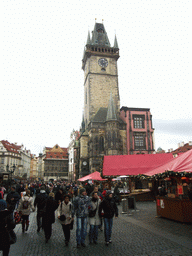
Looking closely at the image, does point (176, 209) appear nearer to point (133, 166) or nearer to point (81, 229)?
point (81, 229)

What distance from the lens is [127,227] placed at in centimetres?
979

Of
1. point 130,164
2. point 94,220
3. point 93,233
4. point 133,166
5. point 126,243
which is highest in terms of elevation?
point 130,164

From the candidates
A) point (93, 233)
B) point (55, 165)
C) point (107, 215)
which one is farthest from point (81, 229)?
point (55, 165)

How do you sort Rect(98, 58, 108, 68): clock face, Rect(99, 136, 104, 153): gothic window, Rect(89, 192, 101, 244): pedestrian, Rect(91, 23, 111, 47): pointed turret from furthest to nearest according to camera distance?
1. Rect(91, 23, 111, 47): pointed turret
2. Rect(98, 58, 108, 68): clock face
3. Rect(99, 136, 104, 153): gothic window
4. Rect(89, 192, 101, 244): pedestrian

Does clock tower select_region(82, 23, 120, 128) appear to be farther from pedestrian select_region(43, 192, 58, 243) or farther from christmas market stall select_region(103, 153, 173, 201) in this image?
pedestrian select_region(43, 192, 58, 243)

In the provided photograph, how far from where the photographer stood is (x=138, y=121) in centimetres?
4762

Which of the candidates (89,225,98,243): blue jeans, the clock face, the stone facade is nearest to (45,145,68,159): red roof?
the stone facade

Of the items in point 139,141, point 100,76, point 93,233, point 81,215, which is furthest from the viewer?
point 100,76

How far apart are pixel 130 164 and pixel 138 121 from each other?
2769 centimetres

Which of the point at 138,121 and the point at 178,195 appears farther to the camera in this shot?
the point at 138,121

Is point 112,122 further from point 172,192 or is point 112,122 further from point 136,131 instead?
point 172,192

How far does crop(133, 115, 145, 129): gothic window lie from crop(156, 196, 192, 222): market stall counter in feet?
118

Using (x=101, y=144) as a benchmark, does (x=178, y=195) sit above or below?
below

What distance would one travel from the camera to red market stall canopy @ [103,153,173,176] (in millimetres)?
20219
